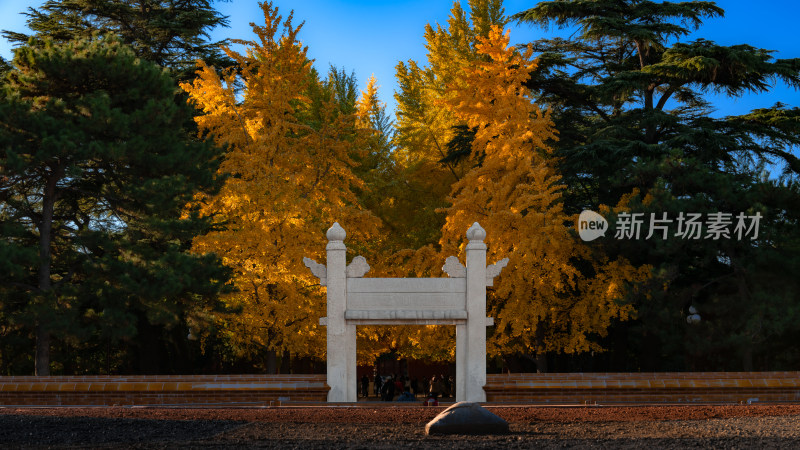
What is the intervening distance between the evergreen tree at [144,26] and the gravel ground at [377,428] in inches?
757

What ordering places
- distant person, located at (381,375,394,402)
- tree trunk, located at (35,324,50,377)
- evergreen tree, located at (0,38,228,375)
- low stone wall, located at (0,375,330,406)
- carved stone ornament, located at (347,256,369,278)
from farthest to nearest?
distant person, located at (381,375,394,402)
tree trunk, located at (35,324,50,377)
evergreen tree, located at (0,38,228,375)
carved stone ornament, located at (347,256,369,278)
low stone wall, located at (0,375,330,406)

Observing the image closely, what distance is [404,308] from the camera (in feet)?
58.1

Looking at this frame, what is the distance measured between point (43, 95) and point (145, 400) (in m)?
10.2

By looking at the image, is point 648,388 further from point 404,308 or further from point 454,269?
point 404,308

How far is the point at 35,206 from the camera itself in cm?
2489

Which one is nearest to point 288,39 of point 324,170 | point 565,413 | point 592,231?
point 324,170

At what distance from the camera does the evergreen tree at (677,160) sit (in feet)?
72.7

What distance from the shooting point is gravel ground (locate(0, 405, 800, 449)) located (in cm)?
1050

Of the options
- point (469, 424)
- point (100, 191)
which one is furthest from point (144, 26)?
point (469, 424)

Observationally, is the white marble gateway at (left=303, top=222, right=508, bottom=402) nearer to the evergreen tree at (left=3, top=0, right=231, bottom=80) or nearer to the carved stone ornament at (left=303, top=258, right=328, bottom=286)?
the carved stone ornament at (left=303, top=258, right=328, bottom=286)

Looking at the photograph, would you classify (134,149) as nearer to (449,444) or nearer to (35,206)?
(35,206)

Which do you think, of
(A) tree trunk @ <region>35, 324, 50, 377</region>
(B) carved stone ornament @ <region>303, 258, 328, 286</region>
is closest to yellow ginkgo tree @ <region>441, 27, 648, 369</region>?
(B) carved stone ornament @ <region>303, 258, 328, 286</region>

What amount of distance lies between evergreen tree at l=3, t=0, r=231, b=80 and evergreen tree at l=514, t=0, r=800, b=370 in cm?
A: 1285

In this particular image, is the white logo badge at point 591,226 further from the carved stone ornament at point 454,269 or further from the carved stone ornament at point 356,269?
the carved stone ornament at point 356,269
